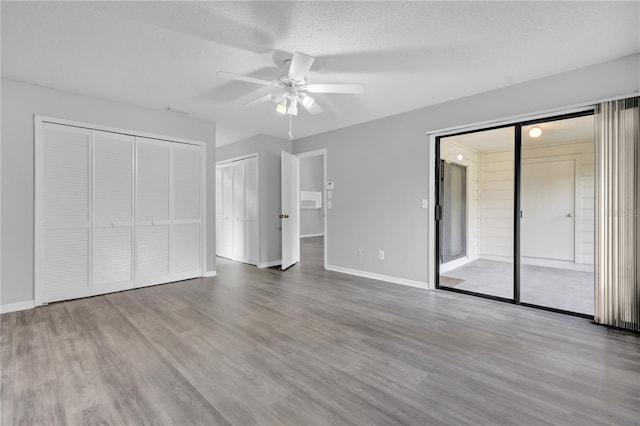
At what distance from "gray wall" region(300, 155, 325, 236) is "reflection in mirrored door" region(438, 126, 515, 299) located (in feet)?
16.6

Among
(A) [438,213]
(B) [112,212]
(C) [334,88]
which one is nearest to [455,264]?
(A) [438,213]

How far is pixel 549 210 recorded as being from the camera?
17.7 feet

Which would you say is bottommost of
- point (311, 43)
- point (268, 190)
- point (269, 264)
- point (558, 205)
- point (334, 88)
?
point (269, 264)

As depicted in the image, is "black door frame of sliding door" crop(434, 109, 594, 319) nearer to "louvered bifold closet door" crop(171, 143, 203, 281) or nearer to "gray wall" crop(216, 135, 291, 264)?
"gray wall" crop(216, 135, 291, 264)

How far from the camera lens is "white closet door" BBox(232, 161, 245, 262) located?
5801mm

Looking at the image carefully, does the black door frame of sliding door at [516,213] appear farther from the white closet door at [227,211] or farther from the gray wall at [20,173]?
the gray wall at [20,173]

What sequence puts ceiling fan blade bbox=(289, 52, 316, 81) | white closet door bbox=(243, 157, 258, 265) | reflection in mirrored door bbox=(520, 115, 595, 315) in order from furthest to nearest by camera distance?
white closet door bbox=(243, 157, 258, 265) < reflection in mirrored door bbox=(520, 115, 595, 315) < ceiling fan blade bbox=(289, 52, 316, 81)

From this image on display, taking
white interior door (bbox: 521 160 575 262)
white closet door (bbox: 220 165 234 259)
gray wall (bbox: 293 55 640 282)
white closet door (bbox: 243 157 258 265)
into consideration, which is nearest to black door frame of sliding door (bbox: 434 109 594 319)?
gray wall (bbox: 293 55 640 282)

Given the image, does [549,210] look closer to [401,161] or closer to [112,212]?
[401,161]

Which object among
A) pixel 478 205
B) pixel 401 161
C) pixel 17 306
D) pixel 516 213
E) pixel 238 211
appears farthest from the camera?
pixel 478 205

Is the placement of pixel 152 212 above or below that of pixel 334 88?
below

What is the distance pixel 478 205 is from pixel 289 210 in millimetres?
4083

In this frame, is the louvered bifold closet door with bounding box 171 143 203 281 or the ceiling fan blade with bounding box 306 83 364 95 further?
the louvered bifold closet door with bounding box 171 143 203 281

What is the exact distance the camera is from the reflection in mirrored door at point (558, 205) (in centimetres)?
471
